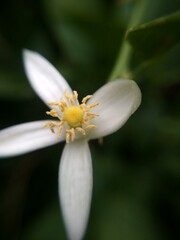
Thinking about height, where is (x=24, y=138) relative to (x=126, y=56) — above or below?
below

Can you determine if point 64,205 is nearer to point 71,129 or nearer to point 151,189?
point 71,129

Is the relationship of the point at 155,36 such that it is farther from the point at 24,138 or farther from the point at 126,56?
the point at 24,138

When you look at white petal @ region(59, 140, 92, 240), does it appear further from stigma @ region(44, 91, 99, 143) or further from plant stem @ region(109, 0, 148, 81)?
plant stem @ region(109, 0, 148, 81)

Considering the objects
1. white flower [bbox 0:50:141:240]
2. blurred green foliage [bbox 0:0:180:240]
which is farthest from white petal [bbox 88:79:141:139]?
blurred green foliage [bbox 0:0:180:240]

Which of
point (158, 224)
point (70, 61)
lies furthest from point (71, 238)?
point (70, 61)

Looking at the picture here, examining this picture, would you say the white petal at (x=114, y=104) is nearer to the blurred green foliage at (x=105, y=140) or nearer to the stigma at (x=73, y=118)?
the stigma at (x=73, y=118)

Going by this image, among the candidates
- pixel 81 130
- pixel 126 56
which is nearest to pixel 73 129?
pixel 81 130

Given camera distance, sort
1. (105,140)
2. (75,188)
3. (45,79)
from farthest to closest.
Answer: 1. (105,140)
2. (45,79)
3. (75,188)
